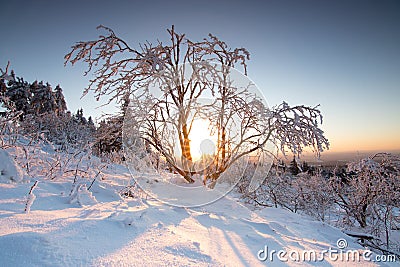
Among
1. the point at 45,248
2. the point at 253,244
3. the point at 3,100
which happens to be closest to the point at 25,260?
the point at 45,248

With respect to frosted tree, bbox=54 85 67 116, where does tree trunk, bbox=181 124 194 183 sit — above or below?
below

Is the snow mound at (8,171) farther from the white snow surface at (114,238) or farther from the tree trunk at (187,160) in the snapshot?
the tree trunk at (187,160)

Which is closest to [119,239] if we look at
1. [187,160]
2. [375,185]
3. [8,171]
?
[8,171]

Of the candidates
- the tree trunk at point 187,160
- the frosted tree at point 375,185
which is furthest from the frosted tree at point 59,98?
the frosted tree at point 375,185

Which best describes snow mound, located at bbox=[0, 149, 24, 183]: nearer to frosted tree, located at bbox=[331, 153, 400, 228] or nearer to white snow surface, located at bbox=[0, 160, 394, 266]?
white snow surface, located at bbox=[0, 160, 394, 266]

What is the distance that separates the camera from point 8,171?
8.94 ft

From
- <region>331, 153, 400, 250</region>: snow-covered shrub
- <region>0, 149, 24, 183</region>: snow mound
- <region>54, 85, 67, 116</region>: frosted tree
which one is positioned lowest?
<region>331, 153, 400, 250</region>: snow-covered shrub

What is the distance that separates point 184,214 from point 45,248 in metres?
1.91

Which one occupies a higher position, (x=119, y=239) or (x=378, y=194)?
(x=119, y=239)

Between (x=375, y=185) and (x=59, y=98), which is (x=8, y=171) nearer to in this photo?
(x=375, y=185)

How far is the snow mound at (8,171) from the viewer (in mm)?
2685

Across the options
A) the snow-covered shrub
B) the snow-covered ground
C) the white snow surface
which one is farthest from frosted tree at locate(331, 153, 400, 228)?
the white snow surface

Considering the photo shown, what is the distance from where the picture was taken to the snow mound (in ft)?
8.81

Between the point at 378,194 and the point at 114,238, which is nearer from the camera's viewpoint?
the point at 114,238
